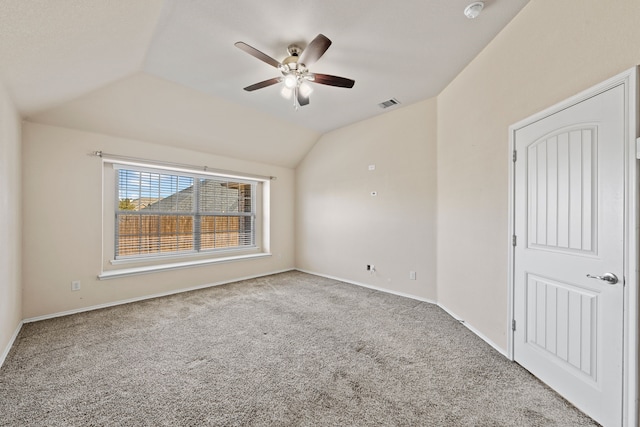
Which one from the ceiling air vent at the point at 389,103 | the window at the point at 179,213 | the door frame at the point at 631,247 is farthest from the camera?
the window at the point at 179,213

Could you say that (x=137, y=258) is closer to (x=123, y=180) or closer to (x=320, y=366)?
(x=123, y=180)

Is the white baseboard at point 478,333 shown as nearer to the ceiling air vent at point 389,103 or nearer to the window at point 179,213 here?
the ceiling air vent at point 389,103

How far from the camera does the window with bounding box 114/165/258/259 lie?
3.83 meters

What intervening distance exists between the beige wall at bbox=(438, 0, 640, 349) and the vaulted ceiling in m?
0.29

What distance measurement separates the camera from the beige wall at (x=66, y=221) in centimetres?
293

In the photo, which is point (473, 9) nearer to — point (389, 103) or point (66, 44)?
point (389, 103)

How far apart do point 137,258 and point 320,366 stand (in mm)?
3382

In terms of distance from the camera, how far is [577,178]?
1.62m

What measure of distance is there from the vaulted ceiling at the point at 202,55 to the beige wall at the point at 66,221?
0.73ft

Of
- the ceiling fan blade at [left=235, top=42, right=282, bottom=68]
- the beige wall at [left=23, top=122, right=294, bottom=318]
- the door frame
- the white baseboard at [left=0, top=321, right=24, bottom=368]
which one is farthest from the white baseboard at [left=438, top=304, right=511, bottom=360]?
the white baseboard at [left=0, top=321, right=24, bottom=368]

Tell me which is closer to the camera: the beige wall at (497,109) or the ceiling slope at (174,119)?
the beige wall at (497,109)

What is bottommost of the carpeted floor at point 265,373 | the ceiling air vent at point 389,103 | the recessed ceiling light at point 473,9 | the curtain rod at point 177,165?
the carpeted floor at point 265,373

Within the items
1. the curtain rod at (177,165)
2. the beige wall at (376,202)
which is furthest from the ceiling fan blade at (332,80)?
the curtain rod at (177,165)

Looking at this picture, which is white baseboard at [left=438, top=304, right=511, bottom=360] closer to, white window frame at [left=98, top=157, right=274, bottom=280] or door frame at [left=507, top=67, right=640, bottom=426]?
door frame at [left=507, top=67, right=640, bottom=426]
